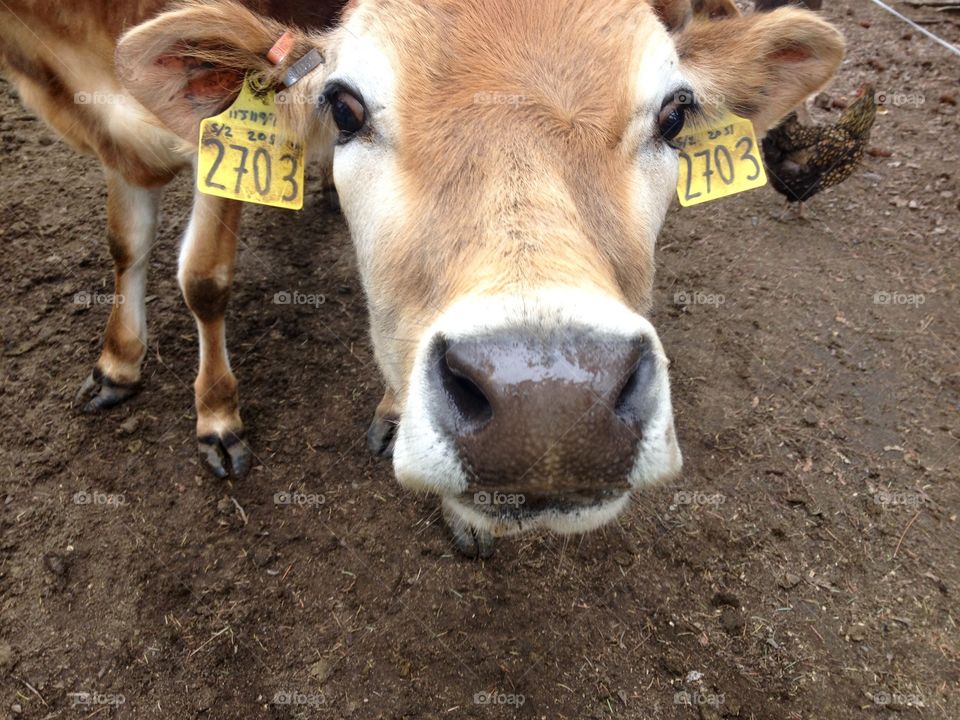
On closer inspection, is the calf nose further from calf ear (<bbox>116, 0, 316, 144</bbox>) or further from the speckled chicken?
the speckled chicken

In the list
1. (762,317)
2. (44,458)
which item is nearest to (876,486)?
(762,317)

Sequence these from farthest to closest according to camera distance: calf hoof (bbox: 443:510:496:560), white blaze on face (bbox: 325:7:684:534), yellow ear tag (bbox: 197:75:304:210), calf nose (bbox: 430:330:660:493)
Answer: calf hoof (bbox: 443:510:496:560) → yellow ear tag (bbox: 197:75:304:210) → white blaze on face (bbox: 325:7:684:534) → calf nose (bbox: 430:330:660:493)

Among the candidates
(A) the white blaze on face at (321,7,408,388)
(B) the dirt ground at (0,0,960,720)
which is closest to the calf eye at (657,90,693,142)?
(A) the white blaze on face at (321,7,408,388)

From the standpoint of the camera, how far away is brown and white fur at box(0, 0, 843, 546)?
1.48m

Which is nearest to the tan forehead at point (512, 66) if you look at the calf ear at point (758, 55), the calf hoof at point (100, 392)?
the calf ear at point (758, 55)

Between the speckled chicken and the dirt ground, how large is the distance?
32.0 inches

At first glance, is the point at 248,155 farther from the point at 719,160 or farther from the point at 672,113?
the point at 719,160

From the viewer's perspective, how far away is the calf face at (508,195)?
1369 mm

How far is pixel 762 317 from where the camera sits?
4559mm

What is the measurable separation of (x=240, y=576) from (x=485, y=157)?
231cm

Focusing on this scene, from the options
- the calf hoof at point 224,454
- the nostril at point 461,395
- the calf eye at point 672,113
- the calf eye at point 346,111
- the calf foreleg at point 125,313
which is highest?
the calf eye at point 672,113

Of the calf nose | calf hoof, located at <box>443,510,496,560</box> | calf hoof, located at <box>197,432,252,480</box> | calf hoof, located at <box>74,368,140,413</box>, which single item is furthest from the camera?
calf hoof, located at <box>74,368,140,413</box>

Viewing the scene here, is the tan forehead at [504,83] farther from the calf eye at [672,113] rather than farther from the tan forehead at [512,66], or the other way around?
the calf eye at [672,113]

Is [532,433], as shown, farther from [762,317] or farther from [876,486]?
[762,317]
